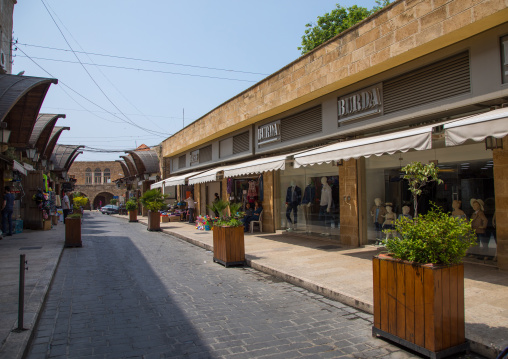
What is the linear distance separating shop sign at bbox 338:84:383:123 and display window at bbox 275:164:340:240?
1861 millimetres

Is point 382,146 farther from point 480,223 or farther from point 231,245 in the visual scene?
point 231,245

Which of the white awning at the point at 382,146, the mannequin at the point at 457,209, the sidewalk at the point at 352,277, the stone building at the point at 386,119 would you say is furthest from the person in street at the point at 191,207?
the mannequin at the point at 457,209

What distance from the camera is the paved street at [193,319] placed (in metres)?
4.02

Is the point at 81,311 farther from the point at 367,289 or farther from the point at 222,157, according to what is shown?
the point at 222,157

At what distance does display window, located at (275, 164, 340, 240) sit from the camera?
11641 millimetres

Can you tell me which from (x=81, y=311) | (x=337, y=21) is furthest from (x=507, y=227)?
(x=337, y=21)

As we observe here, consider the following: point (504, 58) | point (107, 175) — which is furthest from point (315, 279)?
point (107, 175)

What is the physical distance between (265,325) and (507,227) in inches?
193

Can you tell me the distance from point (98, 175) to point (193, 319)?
229ft

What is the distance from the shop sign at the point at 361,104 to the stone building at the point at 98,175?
62.1 meters

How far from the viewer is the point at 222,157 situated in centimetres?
1947

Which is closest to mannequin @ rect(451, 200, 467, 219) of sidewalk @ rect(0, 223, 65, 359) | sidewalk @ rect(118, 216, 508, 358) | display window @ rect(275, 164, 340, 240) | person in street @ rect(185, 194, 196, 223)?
sidewalk @ rect(118, 216, 508, 358)

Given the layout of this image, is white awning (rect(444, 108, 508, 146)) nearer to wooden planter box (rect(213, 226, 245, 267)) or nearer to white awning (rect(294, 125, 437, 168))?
white awning (rect(294, 125, 437, 168))

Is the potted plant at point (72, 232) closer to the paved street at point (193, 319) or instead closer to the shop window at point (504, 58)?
the paved street at point (193, 319)
